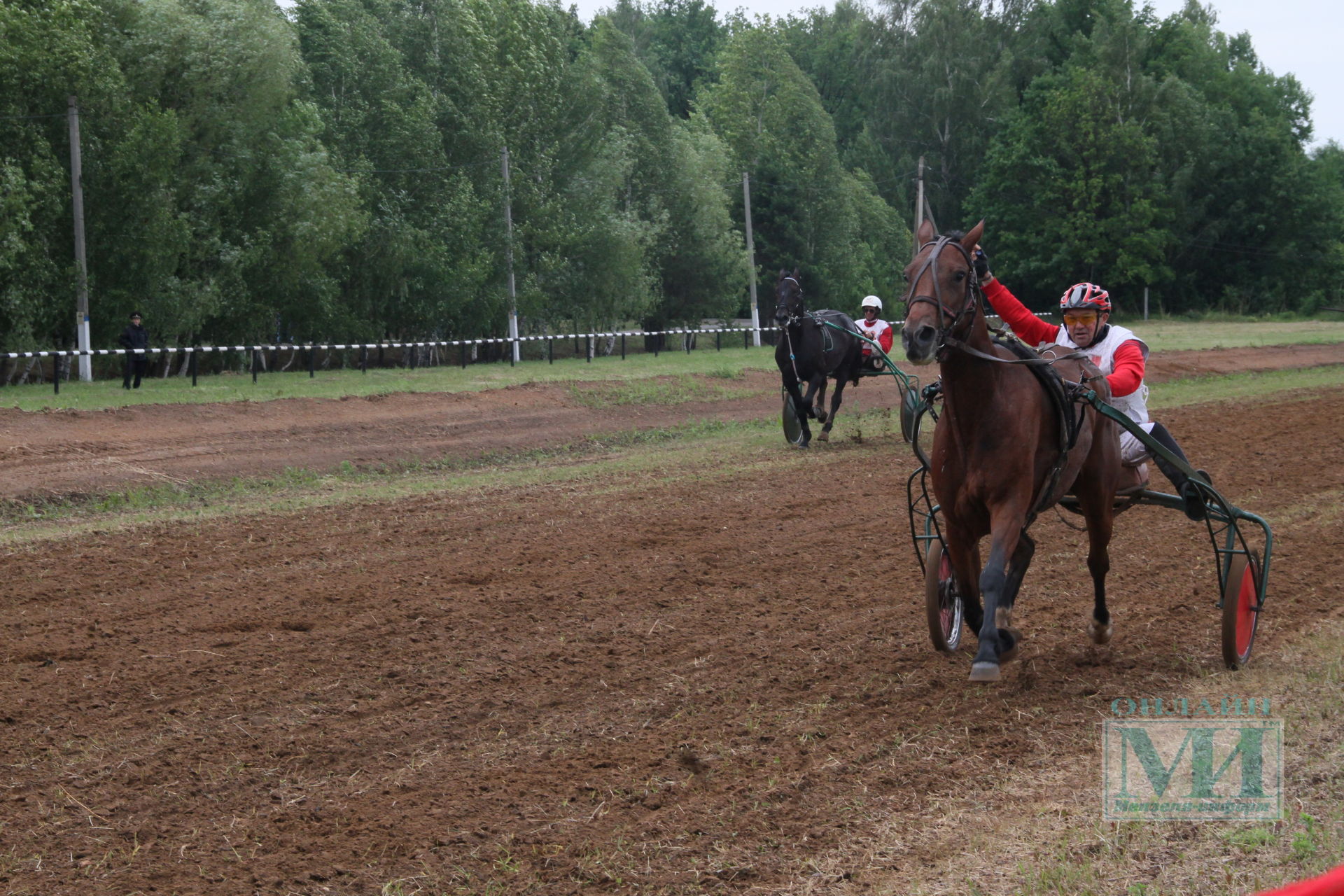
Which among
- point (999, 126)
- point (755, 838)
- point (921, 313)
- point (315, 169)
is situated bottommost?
point (755, 838)

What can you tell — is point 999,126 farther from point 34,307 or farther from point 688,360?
point 34,307

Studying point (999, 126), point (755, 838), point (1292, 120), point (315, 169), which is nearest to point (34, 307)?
point (315, 169)

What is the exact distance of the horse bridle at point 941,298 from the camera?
568 centimetres

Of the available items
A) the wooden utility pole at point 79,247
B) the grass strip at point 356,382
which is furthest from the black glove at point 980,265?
the wooden utility pole at point 79,247

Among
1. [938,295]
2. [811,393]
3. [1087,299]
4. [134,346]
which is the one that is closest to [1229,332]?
[811,393]

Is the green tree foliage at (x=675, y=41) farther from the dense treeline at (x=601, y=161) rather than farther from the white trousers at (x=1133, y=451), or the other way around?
the white trousers at (x=1133, y=451)

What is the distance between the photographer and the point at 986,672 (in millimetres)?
5688

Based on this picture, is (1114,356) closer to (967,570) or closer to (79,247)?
(967,570)

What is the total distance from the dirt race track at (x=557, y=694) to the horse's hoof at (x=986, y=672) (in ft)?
0.77

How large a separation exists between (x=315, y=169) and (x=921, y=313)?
28.4 metres

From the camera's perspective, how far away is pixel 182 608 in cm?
830

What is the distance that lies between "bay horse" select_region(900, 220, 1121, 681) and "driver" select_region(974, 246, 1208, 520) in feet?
1.24

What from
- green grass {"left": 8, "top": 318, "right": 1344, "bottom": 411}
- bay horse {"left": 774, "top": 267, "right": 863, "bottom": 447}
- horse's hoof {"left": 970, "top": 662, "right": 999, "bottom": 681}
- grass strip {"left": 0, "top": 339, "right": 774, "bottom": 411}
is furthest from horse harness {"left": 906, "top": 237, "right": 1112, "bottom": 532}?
green grass {"left": 8, "top": 318, "right": 1344, "bottom": 411}

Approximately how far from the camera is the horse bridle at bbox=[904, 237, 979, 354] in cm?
568
